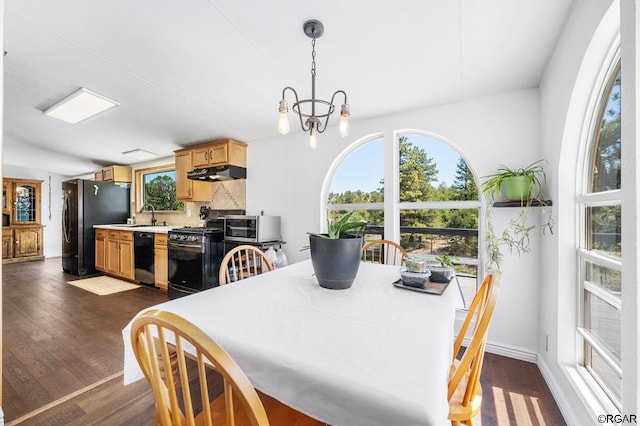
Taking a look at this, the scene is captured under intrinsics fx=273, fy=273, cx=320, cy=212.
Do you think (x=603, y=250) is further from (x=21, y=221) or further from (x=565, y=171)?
(x=21, y=221)

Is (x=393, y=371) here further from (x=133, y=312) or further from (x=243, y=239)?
(x=133, y=312)

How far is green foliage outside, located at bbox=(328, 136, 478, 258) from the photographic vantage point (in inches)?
102

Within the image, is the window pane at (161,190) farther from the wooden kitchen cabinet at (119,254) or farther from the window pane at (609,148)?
the window pane at (609,148)

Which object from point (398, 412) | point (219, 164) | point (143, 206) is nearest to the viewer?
point (398, 412)

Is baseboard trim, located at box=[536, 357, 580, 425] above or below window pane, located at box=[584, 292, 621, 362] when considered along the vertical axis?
below

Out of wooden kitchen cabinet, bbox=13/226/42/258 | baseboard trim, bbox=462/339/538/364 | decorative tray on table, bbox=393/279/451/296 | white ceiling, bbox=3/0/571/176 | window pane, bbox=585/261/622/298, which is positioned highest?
white ceiling, bbox=3/0/571/176

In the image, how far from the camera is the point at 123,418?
62.8 inches

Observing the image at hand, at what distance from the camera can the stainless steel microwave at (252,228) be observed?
325 cm

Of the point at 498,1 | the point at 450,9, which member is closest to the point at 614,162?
the point at 498,1

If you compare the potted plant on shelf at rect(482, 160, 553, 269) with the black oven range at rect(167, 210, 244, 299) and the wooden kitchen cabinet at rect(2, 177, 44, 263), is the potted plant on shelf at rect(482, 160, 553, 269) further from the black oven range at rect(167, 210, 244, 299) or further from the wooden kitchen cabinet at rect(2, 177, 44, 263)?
the wooden kitchen cabinet at rect(2, 177, 44, 263)

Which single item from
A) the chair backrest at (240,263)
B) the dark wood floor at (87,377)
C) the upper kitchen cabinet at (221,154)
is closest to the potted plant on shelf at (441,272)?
the dark wood floor at (87,377)

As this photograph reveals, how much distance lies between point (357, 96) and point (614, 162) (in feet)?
5.83

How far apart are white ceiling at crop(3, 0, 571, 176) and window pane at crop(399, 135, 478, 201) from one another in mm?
407

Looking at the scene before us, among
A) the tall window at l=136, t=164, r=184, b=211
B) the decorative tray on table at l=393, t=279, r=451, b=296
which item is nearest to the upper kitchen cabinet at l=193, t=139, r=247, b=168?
the tall window at l=136, t=164, r=184, b=211
